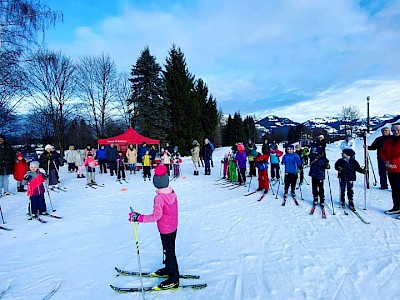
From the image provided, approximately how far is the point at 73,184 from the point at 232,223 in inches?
362

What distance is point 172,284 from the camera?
11.8 ft

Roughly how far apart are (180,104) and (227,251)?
27.8m

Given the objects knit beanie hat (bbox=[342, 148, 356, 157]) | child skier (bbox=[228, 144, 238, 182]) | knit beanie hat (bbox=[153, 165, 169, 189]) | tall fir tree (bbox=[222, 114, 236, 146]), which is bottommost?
child skier (bbox=[228, 144, 238, 182])

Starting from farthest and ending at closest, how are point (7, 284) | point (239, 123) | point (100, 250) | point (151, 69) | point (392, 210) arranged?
point (239, 123) < point (151, 69) < point (392, 210) < point (100, 250) < point (7, 284)

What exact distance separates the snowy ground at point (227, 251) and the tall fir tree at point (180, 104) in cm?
2291

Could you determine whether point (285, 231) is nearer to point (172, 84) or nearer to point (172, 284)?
point (172, 284)

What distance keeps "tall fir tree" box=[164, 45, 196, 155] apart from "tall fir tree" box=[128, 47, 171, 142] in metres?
1.05

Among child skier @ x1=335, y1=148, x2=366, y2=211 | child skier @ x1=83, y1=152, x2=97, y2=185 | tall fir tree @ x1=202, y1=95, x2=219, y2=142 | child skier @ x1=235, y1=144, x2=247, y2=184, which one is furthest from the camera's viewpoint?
tall fir tree @ x1=202, y1=95, x2=219, y2=142

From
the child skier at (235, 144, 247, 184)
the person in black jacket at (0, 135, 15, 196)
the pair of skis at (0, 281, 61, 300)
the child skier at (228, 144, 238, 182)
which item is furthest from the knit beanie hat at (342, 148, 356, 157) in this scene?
the person in black jacket at (0, 135, 15, 196)

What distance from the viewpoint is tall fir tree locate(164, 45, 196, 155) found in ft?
102

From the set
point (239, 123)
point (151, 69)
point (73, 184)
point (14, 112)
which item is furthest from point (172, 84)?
point (239, 123)

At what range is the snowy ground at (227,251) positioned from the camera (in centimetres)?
356

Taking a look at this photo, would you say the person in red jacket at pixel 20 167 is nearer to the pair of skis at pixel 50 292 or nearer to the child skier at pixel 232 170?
the pair of skis at pixel 50 292

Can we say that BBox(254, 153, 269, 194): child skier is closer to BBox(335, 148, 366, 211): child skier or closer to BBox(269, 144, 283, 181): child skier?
BBox(269, 144, 283, 181): child skier
